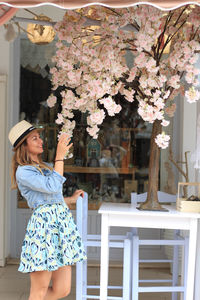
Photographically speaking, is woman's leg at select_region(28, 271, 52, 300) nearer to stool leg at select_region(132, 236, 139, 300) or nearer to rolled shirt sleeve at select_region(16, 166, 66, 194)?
rolled shirt sleeve at select_region(16, 166, 66, 194)

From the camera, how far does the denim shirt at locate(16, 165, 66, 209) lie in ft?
10.8

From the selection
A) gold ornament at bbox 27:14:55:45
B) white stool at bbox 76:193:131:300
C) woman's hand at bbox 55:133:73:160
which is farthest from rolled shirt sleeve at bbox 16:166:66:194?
gold ornament at bbox 27:14:55:45

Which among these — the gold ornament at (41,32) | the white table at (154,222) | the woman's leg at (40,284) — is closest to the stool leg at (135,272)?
the white table at (154,222)

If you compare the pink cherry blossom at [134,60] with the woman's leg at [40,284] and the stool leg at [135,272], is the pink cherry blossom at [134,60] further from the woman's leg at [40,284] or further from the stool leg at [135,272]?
the woman's leg at [40,284]

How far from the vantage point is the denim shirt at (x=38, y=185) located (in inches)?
129

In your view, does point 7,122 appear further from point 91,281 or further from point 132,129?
point 91,281

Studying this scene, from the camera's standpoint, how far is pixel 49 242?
3.31m

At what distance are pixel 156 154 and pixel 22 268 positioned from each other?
1.32m

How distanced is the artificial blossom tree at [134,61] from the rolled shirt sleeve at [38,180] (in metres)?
0.56

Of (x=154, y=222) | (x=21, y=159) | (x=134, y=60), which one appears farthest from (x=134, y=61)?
(x=154, y=222)

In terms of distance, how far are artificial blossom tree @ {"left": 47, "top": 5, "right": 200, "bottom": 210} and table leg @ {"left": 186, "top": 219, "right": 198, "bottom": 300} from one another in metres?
0.33

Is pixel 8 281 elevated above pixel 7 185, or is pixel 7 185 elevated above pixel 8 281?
pixel 7 185

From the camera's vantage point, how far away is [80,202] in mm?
3568

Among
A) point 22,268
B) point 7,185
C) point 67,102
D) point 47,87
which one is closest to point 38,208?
point 22,268
